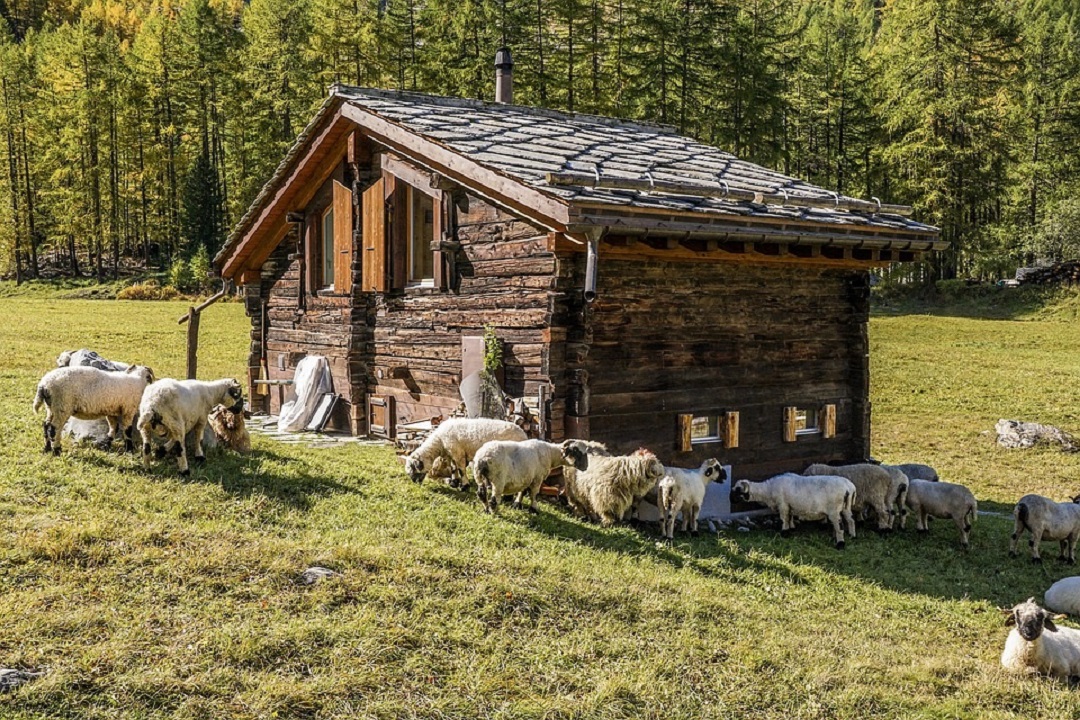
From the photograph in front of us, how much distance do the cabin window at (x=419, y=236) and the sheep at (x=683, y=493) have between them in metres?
5.56

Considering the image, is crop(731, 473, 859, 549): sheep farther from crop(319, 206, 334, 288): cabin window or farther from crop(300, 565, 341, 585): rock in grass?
crop(319, 206, 334, 288): cabin window

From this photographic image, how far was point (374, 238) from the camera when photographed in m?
14.5

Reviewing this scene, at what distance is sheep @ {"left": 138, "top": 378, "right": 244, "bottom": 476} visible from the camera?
10125 millimetres

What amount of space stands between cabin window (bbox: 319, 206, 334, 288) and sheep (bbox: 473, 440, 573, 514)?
7.44 metres

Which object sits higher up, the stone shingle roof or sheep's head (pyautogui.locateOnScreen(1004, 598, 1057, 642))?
the stone shingle roof

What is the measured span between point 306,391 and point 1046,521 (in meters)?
12.1

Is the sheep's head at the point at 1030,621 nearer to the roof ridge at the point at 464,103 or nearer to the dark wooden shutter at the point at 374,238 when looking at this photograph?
the dark wooden shutter at the point at 374,238

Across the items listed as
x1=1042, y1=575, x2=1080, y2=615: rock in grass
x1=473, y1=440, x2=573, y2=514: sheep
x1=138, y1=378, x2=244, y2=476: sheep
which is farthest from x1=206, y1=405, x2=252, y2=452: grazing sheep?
x1=1042, y1=575, x2=1080, y2=615: rock in grass

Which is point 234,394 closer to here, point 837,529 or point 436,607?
point 436,607

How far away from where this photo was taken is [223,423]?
12.2 metres

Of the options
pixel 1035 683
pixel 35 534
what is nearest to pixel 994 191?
pixel 1035 683

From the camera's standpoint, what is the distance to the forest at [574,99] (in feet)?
136

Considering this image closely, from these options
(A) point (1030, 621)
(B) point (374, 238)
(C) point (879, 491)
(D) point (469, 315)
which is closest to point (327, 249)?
(B) point (374, 238)

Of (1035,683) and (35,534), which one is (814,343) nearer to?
(1035,683)
